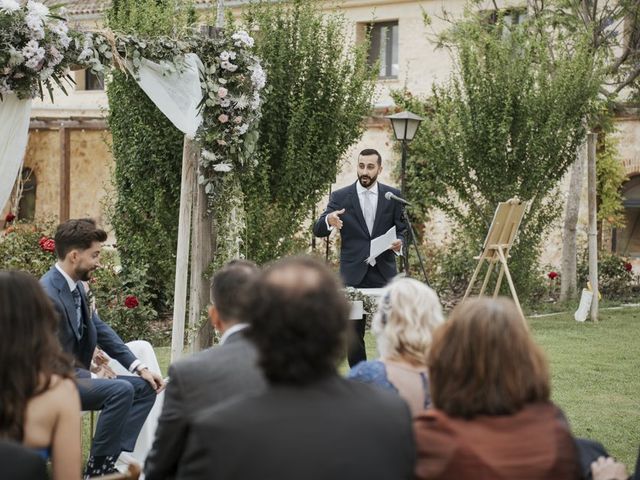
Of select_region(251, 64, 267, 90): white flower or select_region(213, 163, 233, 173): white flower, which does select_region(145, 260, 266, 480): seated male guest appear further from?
select_region(251, 64, 267, 90): white flower

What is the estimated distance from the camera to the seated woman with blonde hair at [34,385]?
10.8ft

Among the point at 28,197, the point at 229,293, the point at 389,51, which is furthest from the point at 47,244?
the point at 28,197

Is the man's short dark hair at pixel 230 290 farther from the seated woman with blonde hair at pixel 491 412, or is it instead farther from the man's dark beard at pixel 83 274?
the man's dark beard at pixel 83 274

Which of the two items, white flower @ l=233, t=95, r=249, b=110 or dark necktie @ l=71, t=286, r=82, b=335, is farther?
white flower @ l=233, t=95, r=249, b=110

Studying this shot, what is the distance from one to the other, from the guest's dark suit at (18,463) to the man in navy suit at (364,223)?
568 cm

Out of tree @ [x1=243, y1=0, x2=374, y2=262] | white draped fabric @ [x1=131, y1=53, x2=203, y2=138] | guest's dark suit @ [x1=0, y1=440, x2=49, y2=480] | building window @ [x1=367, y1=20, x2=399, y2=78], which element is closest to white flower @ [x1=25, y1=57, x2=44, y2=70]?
white draped fabric @ [x1=131, y1=53, x2=203, y2=138]

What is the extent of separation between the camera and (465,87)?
14.4 m

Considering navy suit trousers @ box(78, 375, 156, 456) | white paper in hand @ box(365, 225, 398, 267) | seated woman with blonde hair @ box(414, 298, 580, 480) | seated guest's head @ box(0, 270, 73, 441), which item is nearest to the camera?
seated woman with blonde hair @ box(414, 298, 580, 480)

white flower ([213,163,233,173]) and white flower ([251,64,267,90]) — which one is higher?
white flower ([251,64,267,90])

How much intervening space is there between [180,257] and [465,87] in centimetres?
650

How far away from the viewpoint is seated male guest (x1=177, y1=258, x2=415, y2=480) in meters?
2.45

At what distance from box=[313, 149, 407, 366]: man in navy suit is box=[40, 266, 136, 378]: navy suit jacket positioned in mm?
2793

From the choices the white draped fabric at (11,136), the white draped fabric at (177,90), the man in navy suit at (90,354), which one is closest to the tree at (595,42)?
the white draped fabric at (177,90)

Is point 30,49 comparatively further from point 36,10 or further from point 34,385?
point 34,385
